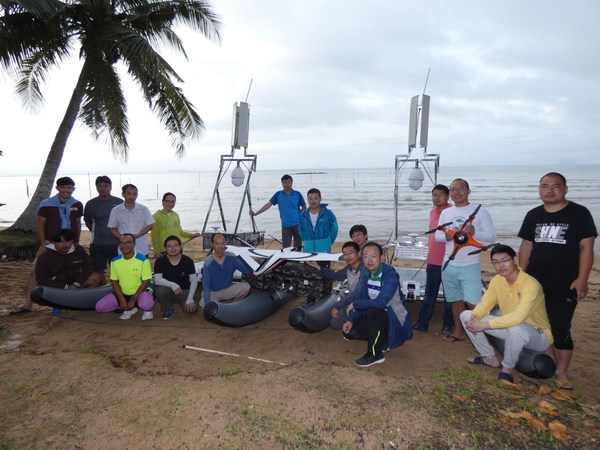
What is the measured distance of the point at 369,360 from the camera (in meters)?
4.05

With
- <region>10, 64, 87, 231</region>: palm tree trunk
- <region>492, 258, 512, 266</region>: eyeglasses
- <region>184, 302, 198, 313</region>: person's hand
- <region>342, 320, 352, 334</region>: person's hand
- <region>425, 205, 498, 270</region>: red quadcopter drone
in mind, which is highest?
<region>10, 64, 87, 231</region>: palm tree trunk

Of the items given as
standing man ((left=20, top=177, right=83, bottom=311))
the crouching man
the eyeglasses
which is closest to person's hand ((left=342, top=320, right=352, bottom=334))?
the eyeglasses

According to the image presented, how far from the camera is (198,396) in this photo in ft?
10.8

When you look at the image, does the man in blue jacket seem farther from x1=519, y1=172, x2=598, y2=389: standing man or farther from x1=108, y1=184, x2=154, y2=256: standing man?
x1=108, y1=184, x2=154, y2=256: standing man

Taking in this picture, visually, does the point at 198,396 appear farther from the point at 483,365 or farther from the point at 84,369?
the point at 483,365

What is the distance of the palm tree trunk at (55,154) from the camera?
34.2 feet

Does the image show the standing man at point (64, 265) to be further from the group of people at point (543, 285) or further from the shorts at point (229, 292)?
the group of people at point (543, 285)

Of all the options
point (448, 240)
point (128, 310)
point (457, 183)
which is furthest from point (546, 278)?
point (128, 310)

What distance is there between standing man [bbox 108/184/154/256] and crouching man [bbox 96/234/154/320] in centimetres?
46

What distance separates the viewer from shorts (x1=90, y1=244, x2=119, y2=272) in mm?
6117

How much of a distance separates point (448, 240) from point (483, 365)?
131 cm

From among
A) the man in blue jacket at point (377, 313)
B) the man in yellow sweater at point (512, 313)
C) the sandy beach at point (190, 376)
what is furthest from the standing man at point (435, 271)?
the man in yellow sweater at point (512, 313)

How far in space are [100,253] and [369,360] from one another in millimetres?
4387

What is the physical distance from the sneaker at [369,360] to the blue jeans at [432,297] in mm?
1199
